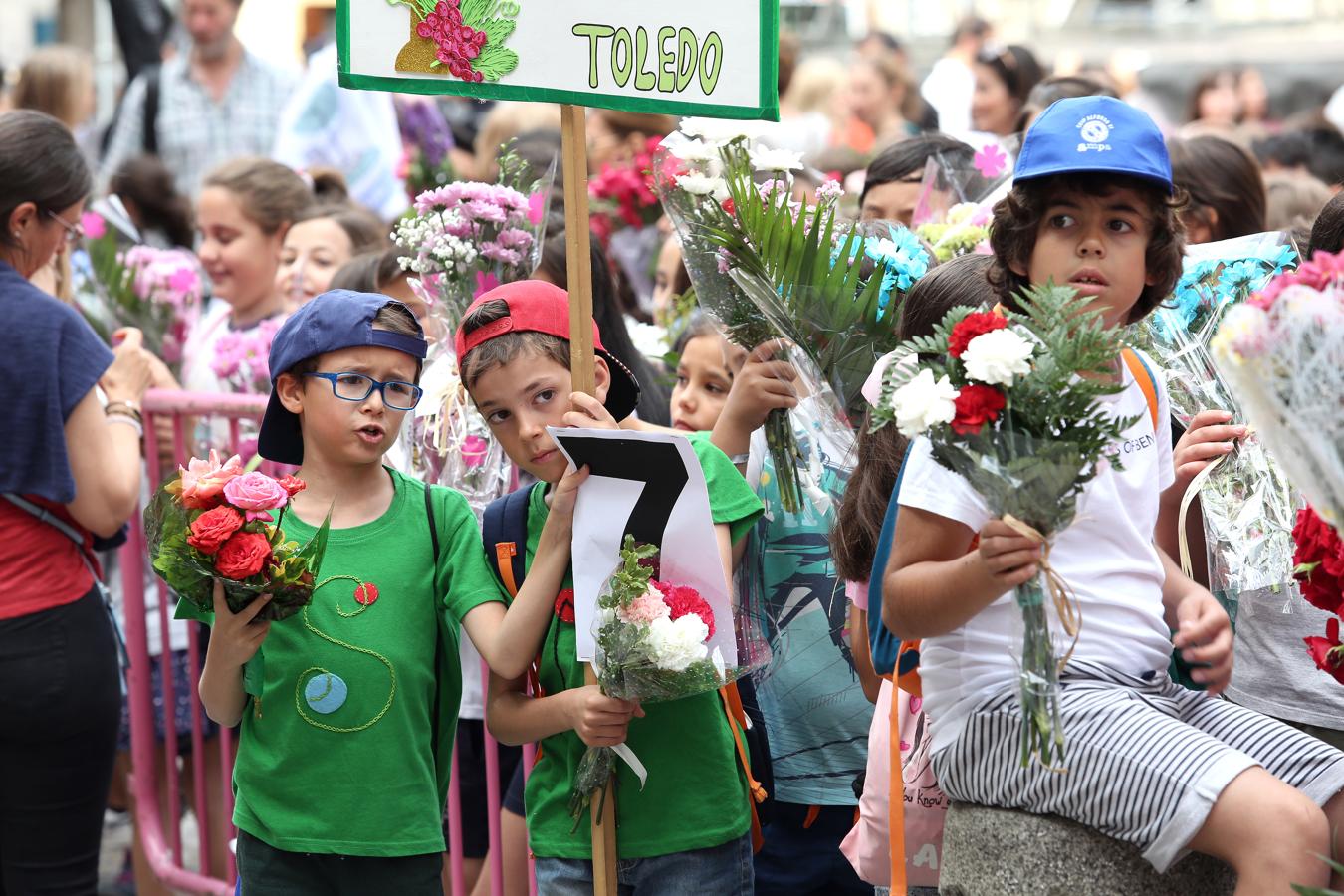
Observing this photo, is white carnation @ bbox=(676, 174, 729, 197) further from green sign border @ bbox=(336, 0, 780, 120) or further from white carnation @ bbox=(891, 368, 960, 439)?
white carnation @ bbox=(891, 368, 960, 439)

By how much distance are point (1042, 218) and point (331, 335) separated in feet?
5.01

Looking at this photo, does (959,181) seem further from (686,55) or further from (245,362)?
(245,362)

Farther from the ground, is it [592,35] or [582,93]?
[592,35]

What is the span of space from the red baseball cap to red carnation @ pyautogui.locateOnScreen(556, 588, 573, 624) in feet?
1.49

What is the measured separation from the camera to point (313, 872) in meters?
3.55

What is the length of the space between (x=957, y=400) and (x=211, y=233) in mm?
4517

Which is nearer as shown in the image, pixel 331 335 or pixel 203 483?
pixel 203 483

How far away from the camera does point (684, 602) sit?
10.5 ft

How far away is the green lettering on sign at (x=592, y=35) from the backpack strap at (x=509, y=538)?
0.91 metres

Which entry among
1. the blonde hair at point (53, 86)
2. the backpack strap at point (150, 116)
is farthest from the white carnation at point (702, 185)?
the backpack strap at point (150, 116)

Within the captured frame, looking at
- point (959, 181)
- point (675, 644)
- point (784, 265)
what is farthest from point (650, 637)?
point (959, 181)

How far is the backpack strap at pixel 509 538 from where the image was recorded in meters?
3.53

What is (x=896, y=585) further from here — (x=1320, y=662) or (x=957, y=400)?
(x=1320, y=662)

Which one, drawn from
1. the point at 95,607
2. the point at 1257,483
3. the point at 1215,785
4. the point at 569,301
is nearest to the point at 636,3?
the point at 569,301
